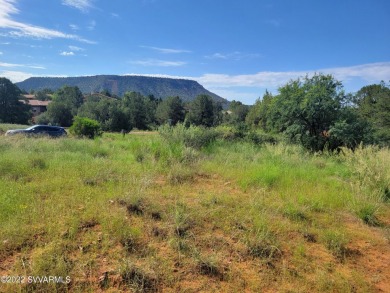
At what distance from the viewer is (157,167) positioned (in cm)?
628

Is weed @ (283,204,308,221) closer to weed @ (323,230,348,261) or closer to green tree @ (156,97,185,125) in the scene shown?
weed @ (323,230,348,261)

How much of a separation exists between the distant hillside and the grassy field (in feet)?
382

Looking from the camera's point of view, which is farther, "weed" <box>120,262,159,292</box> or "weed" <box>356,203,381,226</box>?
"weed" <box>356,203,381,226</box>

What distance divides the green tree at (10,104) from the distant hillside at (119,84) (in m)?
76.0

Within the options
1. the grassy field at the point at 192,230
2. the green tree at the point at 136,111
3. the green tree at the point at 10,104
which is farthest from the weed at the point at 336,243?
the green tree at the point at 10,104

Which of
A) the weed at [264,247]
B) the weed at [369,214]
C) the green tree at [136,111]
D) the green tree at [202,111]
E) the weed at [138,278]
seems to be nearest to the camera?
the weed at [138,278]

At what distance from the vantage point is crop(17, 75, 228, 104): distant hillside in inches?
4818

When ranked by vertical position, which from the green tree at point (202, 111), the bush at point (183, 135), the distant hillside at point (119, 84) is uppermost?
the distant hillside at point (119, 84)

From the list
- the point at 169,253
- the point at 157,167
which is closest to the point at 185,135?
the point at 157,167

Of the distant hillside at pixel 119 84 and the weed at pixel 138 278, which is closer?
the weed at pixel 138 278

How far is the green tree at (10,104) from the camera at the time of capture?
4331cm

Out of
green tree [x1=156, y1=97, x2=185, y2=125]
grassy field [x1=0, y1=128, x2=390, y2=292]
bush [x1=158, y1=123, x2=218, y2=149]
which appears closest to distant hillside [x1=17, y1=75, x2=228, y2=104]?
green tree [x1=156, y1=97, x2=185, y2=125]

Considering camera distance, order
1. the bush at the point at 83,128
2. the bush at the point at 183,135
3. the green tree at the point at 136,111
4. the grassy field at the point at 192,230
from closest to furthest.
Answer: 1. the grassy field at the point at 192,230
2. the bush at the point at 183,135
3. the bush at the point at 83,128
4. the green tree at the point at 136,111

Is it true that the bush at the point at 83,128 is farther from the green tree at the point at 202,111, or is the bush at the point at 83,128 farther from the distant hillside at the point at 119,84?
the distant hillside at the point at 119,84
